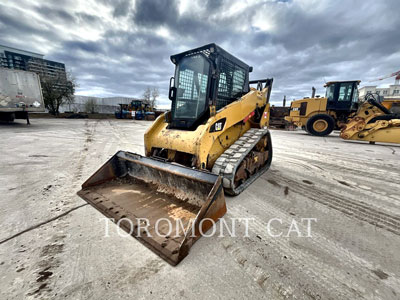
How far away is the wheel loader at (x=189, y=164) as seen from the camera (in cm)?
181

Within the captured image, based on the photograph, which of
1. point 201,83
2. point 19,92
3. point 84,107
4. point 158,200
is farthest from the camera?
point 84,107

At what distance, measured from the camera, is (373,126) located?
7.66 m

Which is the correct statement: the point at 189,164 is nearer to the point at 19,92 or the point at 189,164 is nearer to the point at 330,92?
the point at 330,92

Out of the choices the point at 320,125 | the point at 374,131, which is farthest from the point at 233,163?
the point at 320,125

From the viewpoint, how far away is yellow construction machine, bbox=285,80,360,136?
9914 mm

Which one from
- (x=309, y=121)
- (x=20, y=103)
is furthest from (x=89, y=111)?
(x=309, y=121)

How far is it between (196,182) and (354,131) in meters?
9.50

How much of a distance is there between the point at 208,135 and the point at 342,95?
37.6 feet

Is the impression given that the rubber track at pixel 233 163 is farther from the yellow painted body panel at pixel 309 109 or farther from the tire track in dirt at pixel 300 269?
the yellow painted body panel at pixel 309 109

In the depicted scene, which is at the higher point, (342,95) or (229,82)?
(342,95)

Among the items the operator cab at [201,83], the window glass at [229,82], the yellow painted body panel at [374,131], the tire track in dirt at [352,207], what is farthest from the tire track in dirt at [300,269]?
the yellow painted body panel at [374,131]

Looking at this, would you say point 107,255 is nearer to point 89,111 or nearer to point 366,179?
point 366,179

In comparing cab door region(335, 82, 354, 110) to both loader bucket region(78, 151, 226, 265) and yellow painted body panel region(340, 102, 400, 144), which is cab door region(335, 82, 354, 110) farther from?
Result: loader bucket region(78, 151, 226, 265)

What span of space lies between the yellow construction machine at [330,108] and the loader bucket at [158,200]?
1103 centimetres
